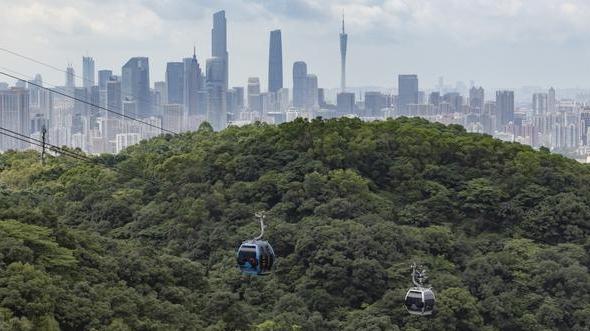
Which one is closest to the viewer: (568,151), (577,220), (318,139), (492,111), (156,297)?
(156,297)

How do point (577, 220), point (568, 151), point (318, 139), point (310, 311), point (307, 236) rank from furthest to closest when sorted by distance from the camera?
1. point (568, 151)
2. point (318, 139)
3. point (577, 220)
4. point (307, 236)
5. point (310, 311)

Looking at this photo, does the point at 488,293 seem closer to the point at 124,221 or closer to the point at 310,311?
the point at 310,311

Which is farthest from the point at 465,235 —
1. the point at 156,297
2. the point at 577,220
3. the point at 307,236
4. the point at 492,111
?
the point at 492,111

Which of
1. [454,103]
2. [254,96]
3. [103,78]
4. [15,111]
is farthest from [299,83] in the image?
[15,111]

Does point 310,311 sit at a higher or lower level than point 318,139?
lower

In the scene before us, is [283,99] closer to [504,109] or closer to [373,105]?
[373,105]

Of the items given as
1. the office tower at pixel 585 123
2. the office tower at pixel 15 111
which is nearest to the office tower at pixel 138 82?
the office tower at pixel 15 111

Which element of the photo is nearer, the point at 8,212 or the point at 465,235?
the point at 8,212
